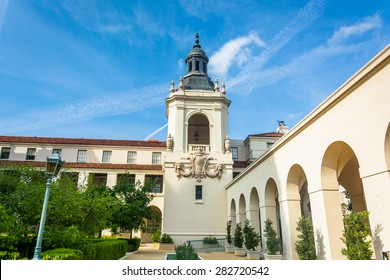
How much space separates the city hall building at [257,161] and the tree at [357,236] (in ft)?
0.81

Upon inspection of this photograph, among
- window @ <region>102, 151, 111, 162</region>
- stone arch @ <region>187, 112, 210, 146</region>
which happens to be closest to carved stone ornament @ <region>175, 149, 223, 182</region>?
stone arch @ <region>187, 112, 210, 146</region>

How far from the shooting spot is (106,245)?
45.1ft

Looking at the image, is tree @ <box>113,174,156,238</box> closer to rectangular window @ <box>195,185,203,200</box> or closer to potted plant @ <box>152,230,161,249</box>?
potted plant @ <box>152,230,161,249</box>

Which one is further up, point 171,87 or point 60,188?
point 171,87

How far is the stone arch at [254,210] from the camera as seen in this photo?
61.4 feet

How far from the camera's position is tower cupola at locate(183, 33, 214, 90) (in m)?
33.4

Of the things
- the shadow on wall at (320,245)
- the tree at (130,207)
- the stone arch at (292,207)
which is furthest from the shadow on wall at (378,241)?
the tree at (130,207)

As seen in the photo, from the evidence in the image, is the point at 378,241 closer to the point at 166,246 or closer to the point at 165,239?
the point at 166,246

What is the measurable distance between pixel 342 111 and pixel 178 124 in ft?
73.3

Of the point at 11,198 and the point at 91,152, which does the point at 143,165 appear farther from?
the point at 11,198

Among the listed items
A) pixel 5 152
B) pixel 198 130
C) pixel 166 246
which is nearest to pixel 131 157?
pixel 198 130

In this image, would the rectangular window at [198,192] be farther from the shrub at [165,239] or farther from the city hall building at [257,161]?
the shrub at [165,239]

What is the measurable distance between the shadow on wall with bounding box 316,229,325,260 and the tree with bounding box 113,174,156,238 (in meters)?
14.2
